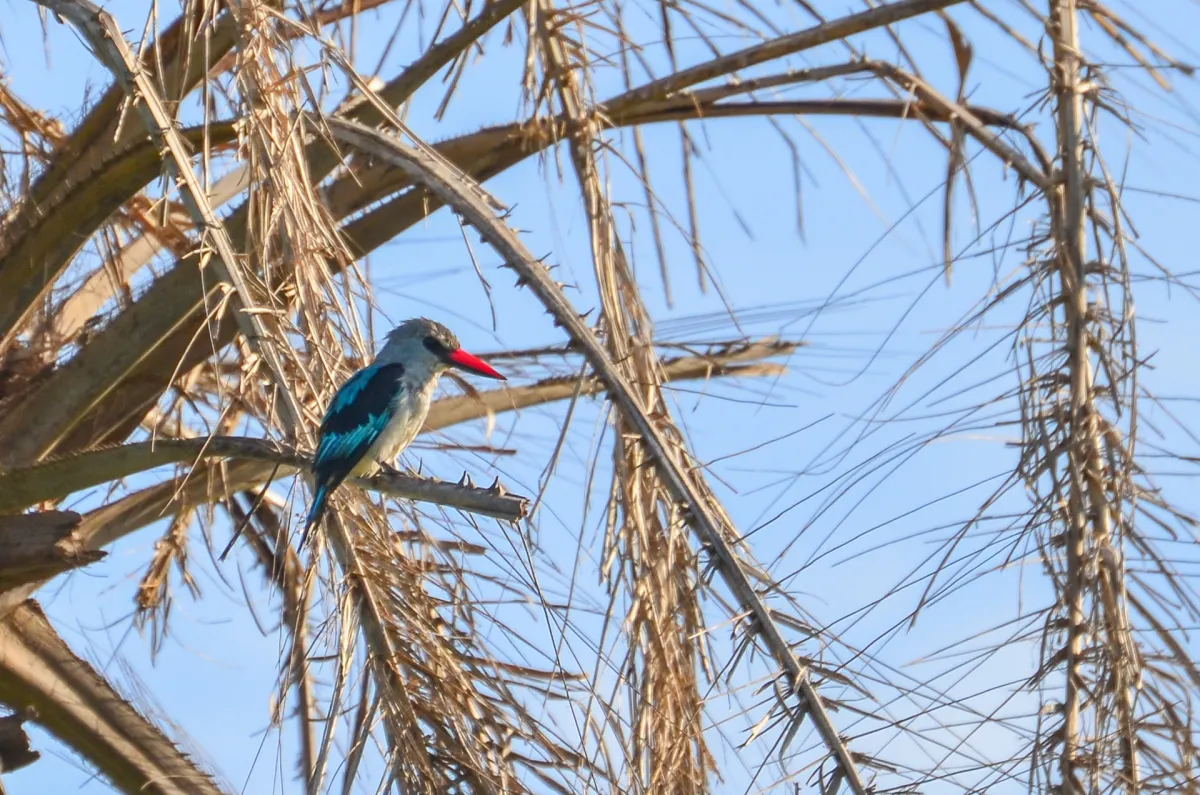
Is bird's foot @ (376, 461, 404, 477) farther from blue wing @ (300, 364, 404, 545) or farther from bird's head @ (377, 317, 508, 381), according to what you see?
bird's head @ (377, 317, 508, 381)

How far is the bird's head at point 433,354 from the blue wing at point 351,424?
90mm

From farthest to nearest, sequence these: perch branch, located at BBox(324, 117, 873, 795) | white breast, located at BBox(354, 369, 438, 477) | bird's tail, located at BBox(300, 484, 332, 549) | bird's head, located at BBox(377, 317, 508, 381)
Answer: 1. bird's head, located at BBox(377, 317, 508, 381)
2. white breast, located at BBox(354, 369, 438, 477)
3. bird's tail, located at BBox(300, 484, 332, 549)
4. perch branch, located at BBox(324, 117, 873, 795)

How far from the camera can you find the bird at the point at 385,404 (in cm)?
400

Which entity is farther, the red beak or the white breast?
the red beak

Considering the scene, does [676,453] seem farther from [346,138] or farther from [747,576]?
[346,138]

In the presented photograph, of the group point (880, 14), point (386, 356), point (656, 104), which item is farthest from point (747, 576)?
point (386, 356)

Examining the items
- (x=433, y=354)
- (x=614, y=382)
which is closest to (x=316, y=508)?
(x=614, y=382)

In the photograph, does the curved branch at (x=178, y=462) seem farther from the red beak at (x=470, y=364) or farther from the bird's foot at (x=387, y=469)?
the red beak at (x=470, y=364)

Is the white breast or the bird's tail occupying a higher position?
the white breast

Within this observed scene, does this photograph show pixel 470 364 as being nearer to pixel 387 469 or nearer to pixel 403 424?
pixel 403 424

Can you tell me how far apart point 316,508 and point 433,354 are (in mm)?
1245

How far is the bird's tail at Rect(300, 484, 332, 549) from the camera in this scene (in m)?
3.83

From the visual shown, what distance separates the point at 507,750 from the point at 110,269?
235cm

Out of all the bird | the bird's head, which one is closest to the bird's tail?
the bird
